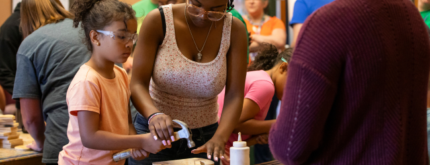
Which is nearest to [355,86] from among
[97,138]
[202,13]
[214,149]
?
[214,149]

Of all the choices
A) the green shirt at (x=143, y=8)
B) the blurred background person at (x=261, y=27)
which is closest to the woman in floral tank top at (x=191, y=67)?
the green shirt at (x=143, y=8)

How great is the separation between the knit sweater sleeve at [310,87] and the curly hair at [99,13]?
2.76 feet

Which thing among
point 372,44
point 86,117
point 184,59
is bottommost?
point 86,117

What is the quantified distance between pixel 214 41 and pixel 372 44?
31.2 inches

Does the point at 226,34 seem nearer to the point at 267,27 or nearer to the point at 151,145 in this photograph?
the point at 151,145

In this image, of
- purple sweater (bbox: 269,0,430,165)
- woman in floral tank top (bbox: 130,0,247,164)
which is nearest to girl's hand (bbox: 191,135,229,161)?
woman in floral tank top (bbox: 130,0,247,164)

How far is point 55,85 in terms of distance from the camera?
186 cm

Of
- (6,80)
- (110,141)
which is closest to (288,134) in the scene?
(110,141)

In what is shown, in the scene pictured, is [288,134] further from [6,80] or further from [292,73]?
[6,80]

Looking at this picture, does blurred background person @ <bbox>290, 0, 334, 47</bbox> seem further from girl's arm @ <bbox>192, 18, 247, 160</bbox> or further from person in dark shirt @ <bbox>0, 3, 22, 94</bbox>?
person in dark shirt @ <bbox>0, 3, 22, 94</bbox>

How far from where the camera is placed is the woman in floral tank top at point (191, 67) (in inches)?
52.2

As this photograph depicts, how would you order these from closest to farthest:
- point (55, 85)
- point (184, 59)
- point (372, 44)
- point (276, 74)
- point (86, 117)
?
1. point (372, 44)
2. point (86, 117)
3. point (184, 59)
4. point (55, 85)
5. point (276, 74)

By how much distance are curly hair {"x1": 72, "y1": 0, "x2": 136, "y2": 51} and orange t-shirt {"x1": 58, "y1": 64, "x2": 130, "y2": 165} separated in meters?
0.16

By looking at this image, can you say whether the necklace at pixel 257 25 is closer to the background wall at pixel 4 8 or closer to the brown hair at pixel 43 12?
the brown hair at pixel 43 12
